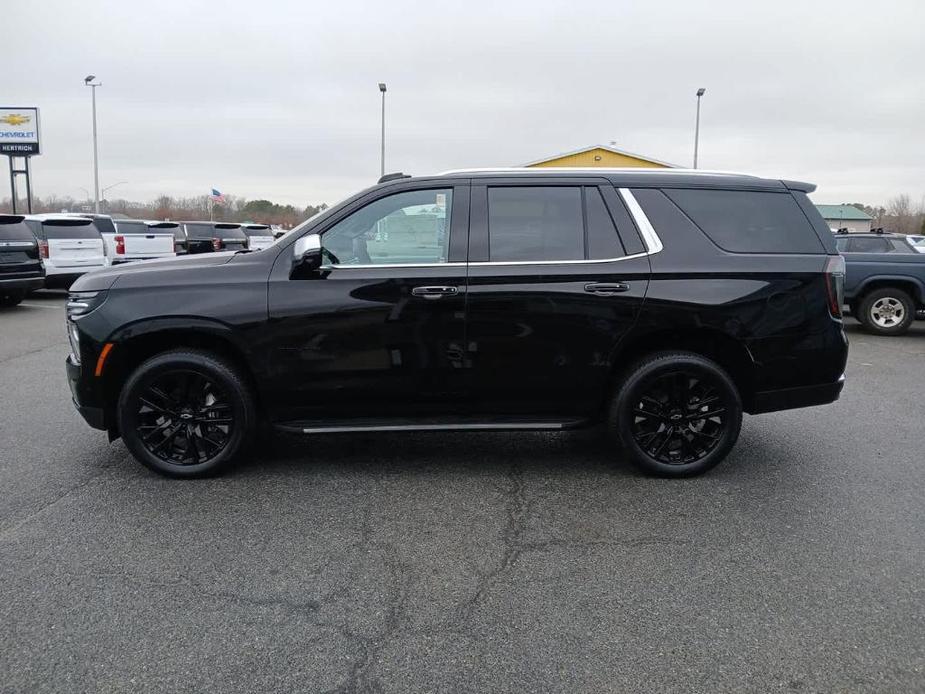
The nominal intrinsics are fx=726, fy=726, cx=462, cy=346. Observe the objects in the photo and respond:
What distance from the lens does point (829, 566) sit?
3.47 meters

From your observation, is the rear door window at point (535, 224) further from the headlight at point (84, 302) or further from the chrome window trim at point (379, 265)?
the headlight at point (84, 302)

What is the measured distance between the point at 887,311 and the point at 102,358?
1180 cm

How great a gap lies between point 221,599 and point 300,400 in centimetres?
158

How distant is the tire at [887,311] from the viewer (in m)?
11.7

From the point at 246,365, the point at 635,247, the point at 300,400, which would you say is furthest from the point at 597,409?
the point at 246,365

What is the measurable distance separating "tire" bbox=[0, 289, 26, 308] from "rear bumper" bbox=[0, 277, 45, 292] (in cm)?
13

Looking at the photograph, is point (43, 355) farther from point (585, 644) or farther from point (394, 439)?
point (585, 644)

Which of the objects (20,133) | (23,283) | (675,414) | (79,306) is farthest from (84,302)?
(20,133)

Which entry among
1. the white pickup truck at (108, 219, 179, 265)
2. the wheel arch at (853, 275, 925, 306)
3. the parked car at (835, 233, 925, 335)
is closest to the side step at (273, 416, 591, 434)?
the parked car at (835, 233, 925, 335)

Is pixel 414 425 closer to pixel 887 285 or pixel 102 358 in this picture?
pixel 102 358

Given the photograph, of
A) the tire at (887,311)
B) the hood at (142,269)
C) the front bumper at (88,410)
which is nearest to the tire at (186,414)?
the front bumper at (88,410)

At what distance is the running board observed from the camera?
14.9 ft

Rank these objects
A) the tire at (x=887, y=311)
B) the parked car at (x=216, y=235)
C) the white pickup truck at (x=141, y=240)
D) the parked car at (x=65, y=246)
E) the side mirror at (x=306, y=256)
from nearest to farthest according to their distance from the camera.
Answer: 1. the side mirror at (x=306, y=256)
2. the tire at (x=887, y=311)
3. the parked car at (x=65, y=246)
4. the white pickup truck at (x=141, y=240)
5. the parked car at (x=216, y=235)

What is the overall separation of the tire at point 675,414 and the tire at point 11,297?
1267 centimetres
